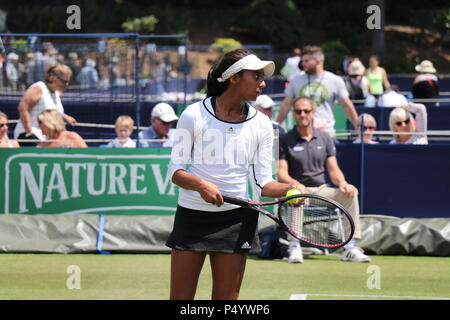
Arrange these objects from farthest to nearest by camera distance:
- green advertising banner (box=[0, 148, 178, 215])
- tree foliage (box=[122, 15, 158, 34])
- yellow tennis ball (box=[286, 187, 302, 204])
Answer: tree foliage (box=[122, 15, 158, 34]) → green advertising banner (box=[0, 148, 178, 215]) → yellow tennis ball (box=[286, 187, 302, 204])

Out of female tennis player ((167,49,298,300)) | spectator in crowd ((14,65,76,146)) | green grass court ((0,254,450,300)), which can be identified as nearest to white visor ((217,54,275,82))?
female tennis player ((167,49,298,300))

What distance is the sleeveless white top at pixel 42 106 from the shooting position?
1111 cm

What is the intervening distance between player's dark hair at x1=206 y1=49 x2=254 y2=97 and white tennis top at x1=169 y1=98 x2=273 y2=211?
7cm

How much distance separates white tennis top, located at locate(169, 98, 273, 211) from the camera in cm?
499

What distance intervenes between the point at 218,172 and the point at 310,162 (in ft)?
15.2

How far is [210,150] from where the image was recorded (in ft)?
16.4

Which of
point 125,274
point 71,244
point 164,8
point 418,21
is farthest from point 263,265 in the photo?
point 418,21

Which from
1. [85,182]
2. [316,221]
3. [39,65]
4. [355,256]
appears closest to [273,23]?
[39,65]

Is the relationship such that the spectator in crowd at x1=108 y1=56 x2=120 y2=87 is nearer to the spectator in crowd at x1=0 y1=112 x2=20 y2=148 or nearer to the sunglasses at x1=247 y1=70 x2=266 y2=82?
the spectator in crowd at x1=0 y1=112 x2=20 y2=148

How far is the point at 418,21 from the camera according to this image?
46.8 meters

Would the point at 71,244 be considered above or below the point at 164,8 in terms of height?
below
